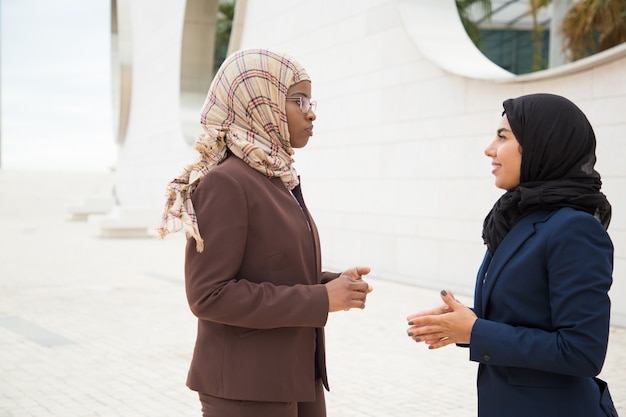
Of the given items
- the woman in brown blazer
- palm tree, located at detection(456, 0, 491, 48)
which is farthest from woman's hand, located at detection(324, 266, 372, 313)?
palm tree, located at detection(456, 0, 491, 48)

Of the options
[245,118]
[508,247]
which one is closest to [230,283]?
[245,118]

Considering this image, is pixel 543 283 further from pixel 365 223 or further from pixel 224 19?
pixel 224 19

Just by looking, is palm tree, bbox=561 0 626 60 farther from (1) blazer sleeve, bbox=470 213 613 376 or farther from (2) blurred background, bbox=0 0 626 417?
(1) blazer sleeve, bbox=470 213 613 376

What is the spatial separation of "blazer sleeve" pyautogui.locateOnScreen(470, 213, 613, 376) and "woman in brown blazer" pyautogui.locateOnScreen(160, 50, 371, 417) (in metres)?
0.53

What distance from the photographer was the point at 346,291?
7.29 feet

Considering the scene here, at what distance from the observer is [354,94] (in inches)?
451

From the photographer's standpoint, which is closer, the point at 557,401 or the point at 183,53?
the point at 557,401

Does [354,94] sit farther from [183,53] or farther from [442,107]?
[183,53]

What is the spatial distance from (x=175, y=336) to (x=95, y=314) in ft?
4.97

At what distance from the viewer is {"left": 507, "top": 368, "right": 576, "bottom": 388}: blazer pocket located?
2.02m

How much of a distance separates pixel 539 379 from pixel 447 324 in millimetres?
280

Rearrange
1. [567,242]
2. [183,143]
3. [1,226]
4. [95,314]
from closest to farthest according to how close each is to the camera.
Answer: [567,242], [95,314], [183,143], [1,226]

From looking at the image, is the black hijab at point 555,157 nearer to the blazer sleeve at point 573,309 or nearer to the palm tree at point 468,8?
the blazer sleeve at point 573,309

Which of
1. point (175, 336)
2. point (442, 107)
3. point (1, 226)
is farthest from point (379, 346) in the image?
point (1, 226)
